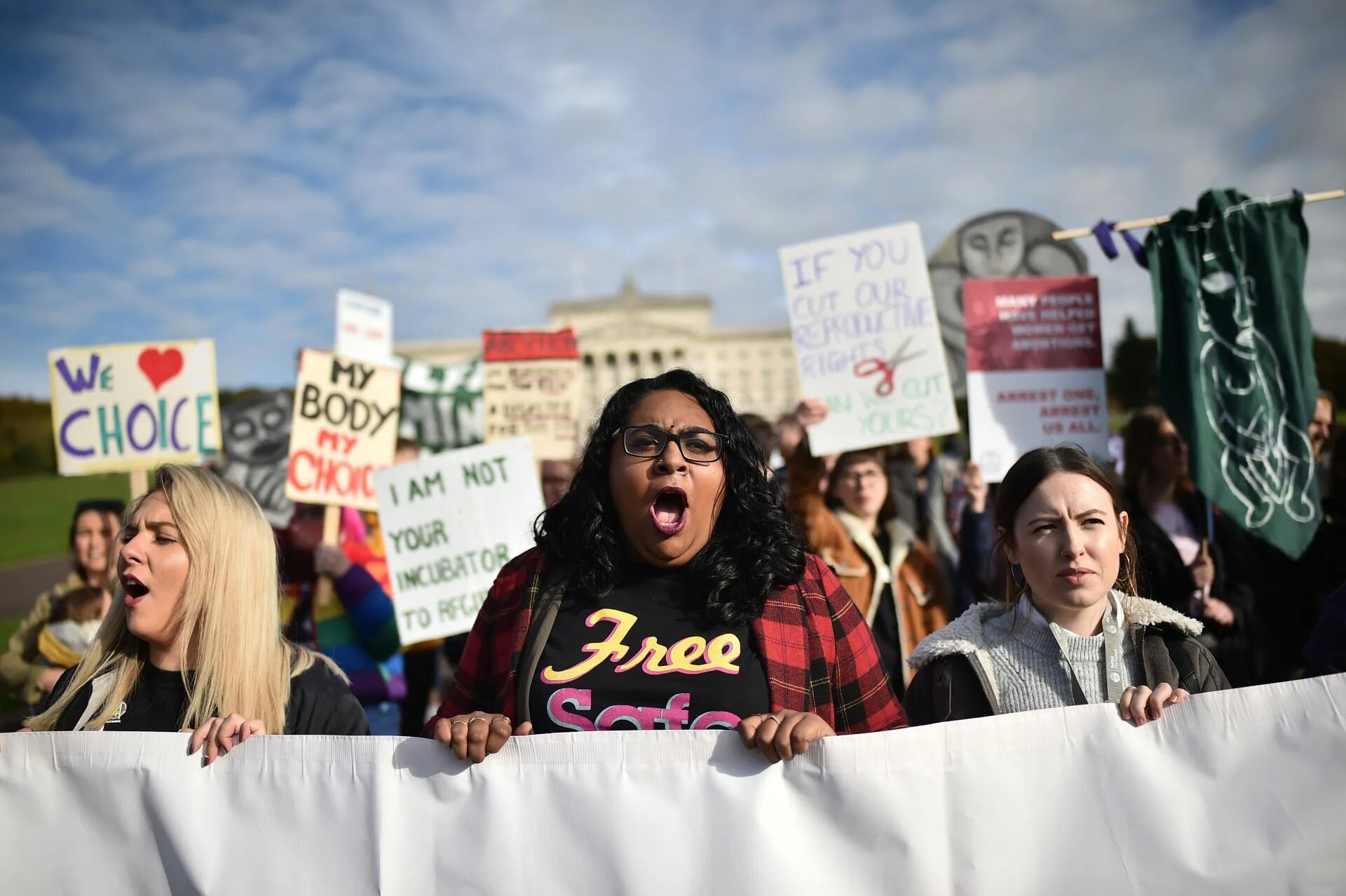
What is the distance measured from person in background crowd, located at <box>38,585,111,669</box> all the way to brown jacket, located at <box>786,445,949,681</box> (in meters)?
3.04

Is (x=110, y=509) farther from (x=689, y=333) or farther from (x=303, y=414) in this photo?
(x=689, y=333)

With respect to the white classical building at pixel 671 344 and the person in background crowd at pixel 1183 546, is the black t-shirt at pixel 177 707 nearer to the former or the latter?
the person in background crowd at pixel 1183 546

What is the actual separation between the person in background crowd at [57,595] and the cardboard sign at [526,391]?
2.15m

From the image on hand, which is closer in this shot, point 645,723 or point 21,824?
point 645,723

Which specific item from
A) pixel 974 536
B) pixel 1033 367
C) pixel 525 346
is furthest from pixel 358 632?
pixel 1033 367

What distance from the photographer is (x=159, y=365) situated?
492 centimetres

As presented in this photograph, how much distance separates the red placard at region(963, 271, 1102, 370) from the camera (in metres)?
4.75

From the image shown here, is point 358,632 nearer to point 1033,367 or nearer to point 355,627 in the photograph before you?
point 355,627

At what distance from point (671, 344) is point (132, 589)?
66.1m

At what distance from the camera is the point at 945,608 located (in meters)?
4.23

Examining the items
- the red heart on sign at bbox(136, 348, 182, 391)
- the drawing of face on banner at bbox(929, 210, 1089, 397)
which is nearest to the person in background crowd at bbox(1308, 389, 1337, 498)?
the drawing of face on banner at bbox(929, 210, 1089, 397)

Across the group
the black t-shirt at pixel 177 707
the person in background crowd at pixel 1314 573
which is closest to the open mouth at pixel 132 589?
the black t-shirt at pixel 177 707

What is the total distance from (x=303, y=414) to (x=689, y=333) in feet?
209

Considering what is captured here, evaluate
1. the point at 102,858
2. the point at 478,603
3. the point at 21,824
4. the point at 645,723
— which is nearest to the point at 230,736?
the point at 102,858
